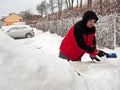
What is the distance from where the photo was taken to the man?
4.42 meters

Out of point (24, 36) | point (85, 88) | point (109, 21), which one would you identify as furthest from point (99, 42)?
point (24, 36)

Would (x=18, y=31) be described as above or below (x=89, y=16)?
below

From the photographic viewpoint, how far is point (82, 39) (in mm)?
4465

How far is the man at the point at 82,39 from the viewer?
4.42m

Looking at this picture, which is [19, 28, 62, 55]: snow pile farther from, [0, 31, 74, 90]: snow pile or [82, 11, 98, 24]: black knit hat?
[0, 31, 74, 90]: snow pile

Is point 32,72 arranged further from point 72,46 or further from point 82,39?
point 72,46

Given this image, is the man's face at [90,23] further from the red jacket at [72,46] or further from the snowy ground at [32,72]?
the snowy ground at [32,72]

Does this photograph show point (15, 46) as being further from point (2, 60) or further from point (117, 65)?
point (117, 65)

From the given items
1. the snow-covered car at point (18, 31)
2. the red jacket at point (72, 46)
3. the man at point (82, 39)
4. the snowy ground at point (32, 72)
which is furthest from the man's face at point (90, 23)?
the snow-covered car at point (18, 31)

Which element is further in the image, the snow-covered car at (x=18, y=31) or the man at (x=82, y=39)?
the snow-covered car at (x=18, y=31)

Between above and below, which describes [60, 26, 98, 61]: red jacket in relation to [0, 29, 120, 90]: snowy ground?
below

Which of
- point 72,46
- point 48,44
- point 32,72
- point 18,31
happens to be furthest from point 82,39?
point 18,31

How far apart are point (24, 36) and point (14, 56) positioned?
2642 cm

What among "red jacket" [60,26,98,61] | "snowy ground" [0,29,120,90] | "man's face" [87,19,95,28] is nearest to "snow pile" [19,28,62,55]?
→ "red jacket" [60,26,98,61]
